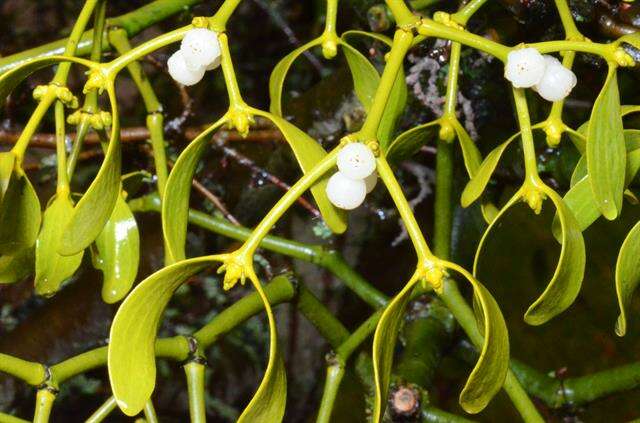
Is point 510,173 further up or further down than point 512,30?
further down

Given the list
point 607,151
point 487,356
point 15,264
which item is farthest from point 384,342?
point 15,264

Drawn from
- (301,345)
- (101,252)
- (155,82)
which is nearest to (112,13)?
(155,82)

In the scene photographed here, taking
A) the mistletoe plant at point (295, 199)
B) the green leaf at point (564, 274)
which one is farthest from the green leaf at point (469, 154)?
the green leaf at point (564, 274)

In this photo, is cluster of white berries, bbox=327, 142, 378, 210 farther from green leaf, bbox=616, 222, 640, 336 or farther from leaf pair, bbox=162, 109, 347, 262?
green leaf, bbox=616, 222, 640, 336

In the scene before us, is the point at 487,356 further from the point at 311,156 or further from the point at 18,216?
the point at 18,216

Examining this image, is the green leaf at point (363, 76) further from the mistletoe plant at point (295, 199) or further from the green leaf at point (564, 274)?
the green leaf at point (564, 274)

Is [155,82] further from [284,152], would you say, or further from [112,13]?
[284,152]
